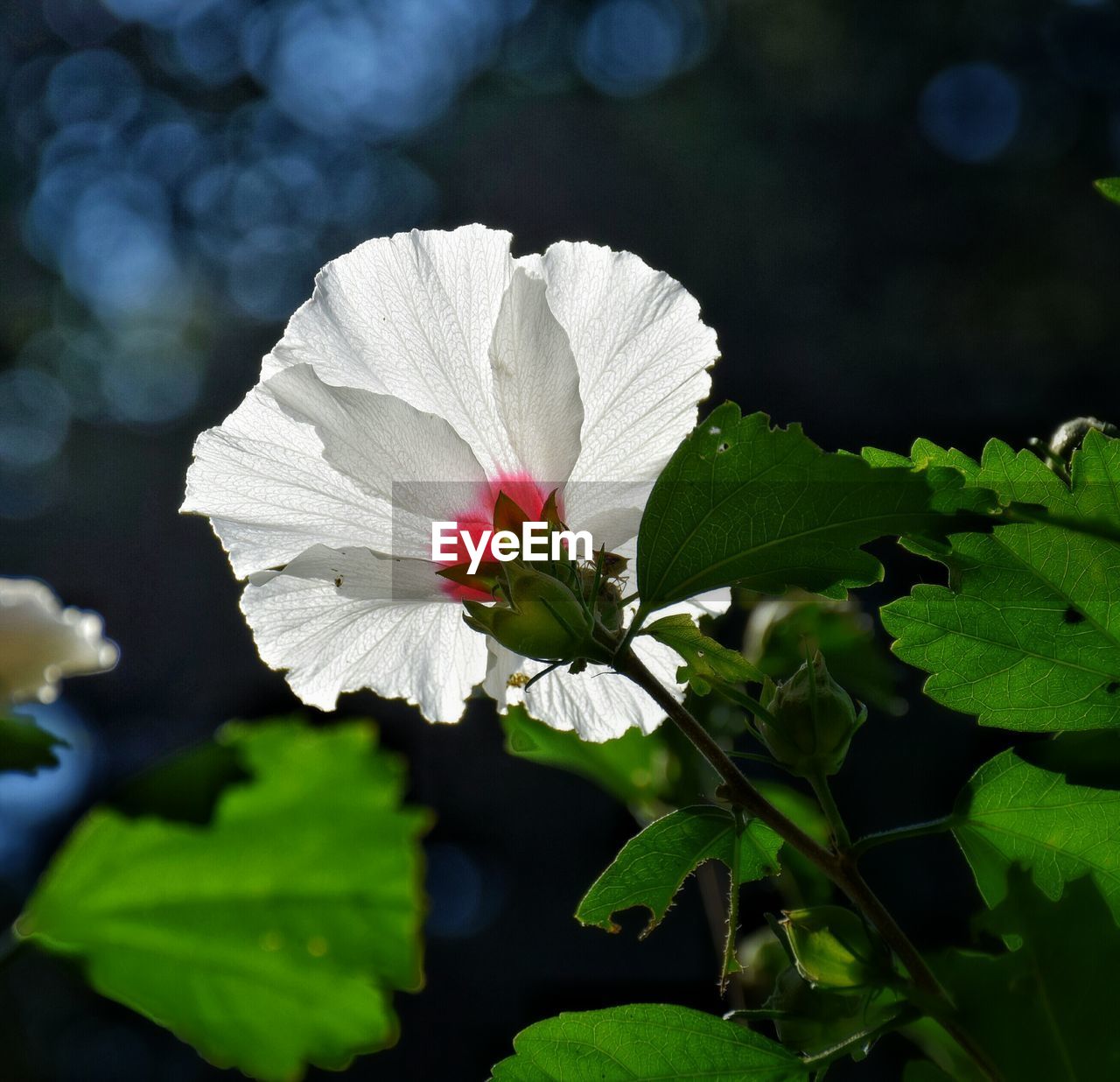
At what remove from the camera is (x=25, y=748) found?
75 cm

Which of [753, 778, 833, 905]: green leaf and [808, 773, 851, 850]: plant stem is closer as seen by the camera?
[808, 773, 851, 850]: plant stem

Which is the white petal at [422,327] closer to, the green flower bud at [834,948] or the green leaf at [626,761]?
the green flower bud at [834,948]

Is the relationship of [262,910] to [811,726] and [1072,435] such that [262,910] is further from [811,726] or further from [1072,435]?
[1072,435]

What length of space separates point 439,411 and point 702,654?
0.50ft

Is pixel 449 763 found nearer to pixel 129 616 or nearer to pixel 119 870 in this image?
pixel 129 616

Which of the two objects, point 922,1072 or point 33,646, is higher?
point 922,1072

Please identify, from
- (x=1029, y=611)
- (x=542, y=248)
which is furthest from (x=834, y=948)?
(x=542, y=248)

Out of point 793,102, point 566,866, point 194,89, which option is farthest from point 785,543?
point 194,89

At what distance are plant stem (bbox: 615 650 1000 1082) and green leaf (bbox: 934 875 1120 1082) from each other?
2 cm

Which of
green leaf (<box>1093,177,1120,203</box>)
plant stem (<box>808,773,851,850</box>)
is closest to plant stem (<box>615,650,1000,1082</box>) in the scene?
plant stem (<box>808,773,851,850</box>)

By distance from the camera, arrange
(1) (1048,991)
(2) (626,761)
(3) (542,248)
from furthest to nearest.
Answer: (3) (542,248) < (2) (626,761) < (1) (1048,991)

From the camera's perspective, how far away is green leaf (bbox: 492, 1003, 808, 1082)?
19.2 inches

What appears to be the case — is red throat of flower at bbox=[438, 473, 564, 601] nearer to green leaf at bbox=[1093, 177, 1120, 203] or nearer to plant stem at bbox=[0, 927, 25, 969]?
green leaf at bbox=[1093, 177, 1120, 203]

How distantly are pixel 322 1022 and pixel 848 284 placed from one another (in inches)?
216
